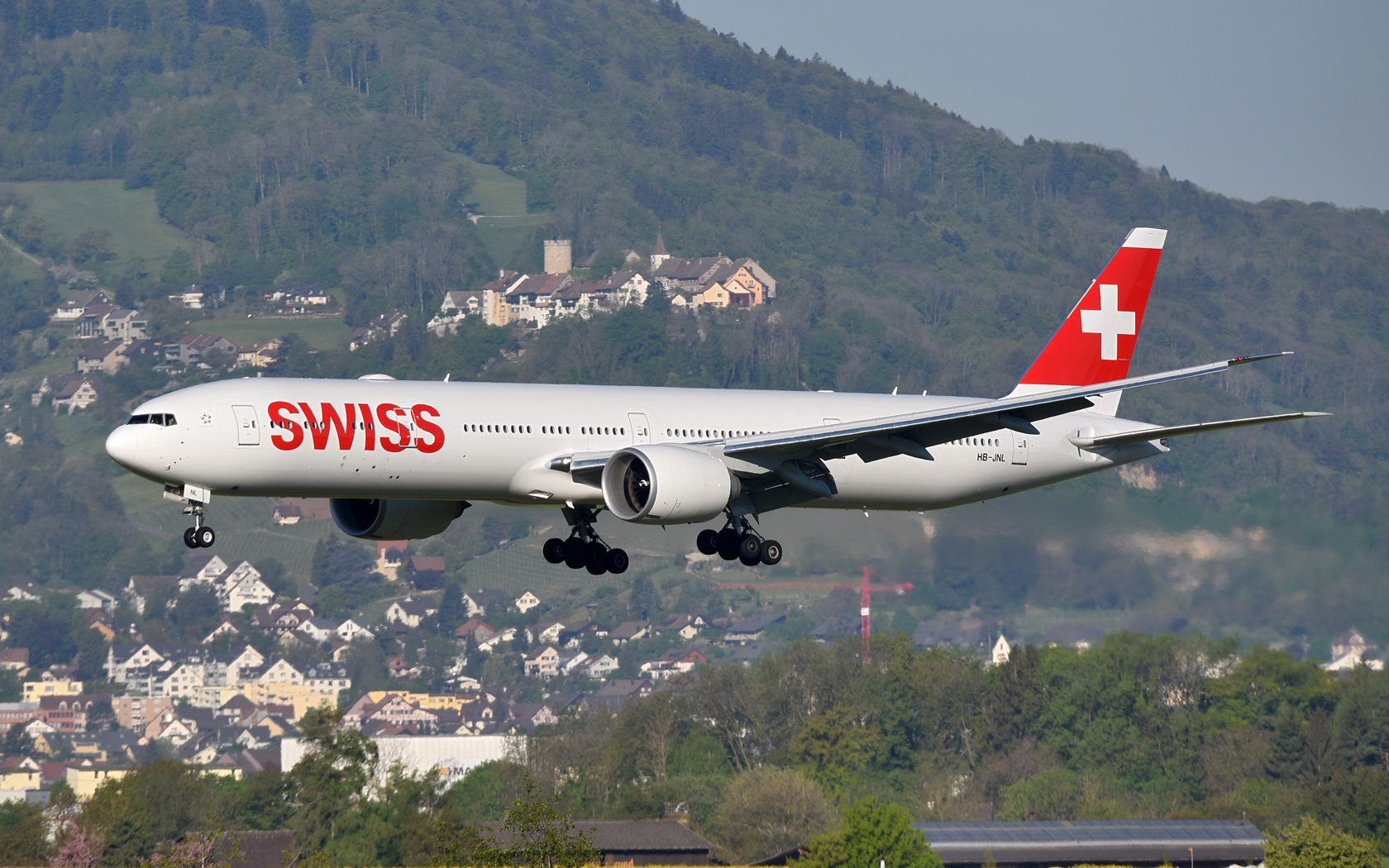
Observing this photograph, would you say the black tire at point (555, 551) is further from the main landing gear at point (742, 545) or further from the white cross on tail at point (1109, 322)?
the white cross on tail at point (1109, 322)

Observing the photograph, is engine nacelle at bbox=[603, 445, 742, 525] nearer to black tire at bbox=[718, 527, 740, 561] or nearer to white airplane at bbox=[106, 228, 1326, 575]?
white airplane at bbox=[106, 228, 1326, 575]

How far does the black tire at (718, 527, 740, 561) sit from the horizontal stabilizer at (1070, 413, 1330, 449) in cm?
1090

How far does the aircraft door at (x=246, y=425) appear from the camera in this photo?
42.7 m

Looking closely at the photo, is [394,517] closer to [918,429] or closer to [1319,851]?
[918,429]

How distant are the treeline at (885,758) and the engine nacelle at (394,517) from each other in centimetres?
6110

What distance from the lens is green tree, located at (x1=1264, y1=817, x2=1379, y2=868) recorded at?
87375 mm

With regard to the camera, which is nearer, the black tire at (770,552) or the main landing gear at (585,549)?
the black tire at (770,552)

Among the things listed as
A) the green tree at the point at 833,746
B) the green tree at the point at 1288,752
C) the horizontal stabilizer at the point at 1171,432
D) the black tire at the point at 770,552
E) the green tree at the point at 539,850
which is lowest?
the green tree at the point at 833,746

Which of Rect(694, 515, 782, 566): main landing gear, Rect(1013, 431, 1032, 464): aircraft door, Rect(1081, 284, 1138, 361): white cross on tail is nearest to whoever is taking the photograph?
Rect(694, 515, 782, 566): main landing gear

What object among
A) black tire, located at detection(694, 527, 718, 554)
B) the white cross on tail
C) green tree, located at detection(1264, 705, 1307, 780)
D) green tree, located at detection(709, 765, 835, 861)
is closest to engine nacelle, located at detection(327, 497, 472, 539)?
black tire, located at detection(694, 527, 718, 554)

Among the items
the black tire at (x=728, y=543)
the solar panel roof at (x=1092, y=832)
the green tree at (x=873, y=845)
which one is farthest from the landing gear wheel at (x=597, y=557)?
the solar panel roof at (x=1092, y=832)

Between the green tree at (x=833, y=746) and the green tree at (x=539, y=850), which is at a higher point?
the green tree at (x=539, y=850)

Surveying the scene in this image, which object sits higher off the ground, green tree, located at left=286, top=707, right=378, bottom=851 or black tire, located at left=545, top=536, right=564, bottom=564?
black tire, located at left=545, top=536, right=564, bottom=564

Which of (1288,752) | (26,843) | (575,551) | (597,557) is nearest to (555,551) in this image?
(575,551)
